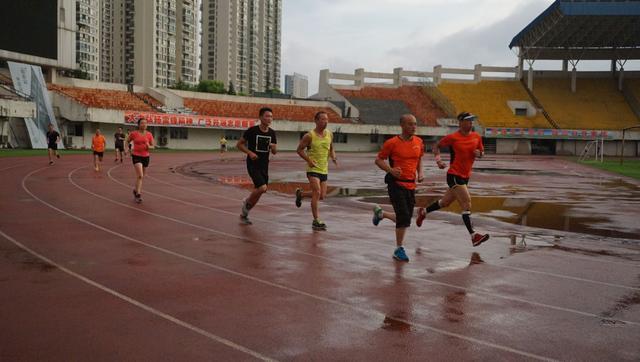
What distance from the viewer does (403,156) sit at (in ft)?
25.7

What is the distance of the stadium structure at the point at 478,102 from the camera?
176 feet

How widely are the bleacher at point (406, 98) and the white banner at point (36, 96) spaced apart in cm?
3440

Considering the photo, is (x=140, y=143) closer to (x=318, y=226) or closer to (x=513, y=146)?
(x=318, y=226)

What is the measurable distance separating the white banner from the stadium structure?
9.63ft

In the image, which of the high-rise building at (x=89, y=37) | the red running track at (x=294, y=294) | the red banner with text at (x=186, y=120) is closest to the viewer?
the red running track at (x=294, y=294)

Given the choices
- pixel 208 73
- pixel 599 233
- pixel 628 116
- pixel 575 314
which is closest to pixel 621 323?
pixel 575 314

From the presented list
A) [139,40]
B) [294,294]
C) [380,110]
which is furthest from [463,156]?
[139,40]

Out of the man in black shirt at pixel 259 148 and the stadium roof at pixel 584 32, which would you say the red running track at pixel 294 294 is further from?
the stadium roof at pixel 584 32

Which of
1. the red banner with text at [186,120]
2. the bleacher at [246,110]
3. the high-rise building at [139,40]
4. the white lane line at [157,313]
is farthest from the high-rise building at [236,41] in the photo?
the white lane line at [157,313]

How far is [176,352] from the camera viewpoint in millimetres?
4141

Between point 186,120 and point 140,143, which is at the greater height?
point 186,120

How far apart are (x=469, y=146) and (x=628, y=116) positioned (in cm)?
6812

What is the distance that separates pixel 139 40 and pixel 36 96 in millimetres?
87941

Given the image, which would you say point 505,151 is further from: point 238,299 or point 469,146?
point 238,299
